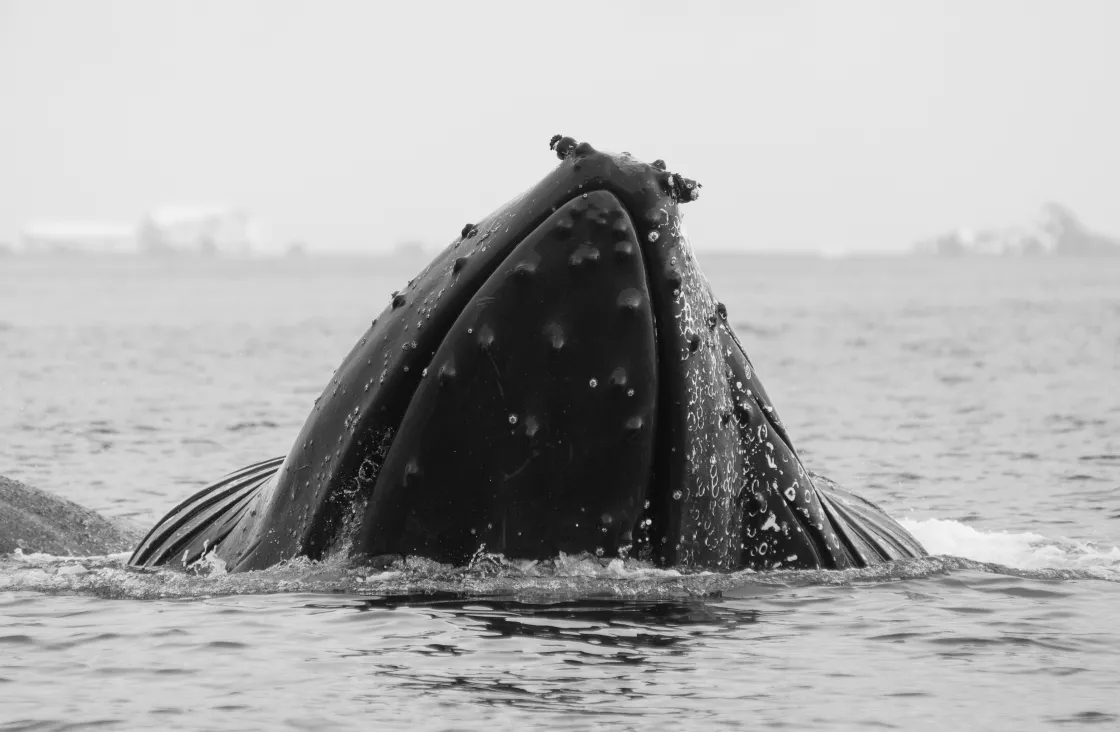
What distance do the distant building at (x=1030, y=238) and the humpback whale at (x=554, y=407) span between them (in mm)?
133810

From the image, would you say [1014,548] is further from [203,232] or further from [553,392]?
[203,232]

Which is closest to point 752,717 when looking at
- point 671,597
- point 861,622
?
point 671,597

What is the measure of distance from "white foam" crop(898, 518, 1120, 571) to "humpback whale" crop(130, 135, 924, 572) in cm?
332

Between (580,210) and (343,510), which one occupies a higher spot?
(580,210)

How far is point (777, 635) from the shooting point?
22.4 feet

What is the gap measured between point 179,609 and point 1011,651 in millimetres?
3445

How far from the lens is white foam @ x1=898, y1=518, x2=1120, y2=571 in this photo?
923cm

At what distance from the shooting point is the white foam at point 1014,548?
923cm

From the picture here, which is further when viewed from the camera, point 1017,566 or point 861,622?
point 1017,566

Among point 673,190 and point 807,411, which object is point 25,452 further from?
point 673,190

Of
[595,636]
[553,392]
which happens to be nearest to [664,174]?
[553,392]

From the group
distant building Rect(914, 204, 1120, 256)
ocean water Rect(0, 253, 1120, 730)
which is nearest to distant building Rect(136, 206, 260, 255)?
distant building Rect(914, 204, 1120, 256)

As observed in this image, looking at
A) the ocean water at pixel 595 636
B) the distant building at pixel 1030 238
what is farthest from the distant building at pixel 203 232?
the ocean water at pixel 595 636

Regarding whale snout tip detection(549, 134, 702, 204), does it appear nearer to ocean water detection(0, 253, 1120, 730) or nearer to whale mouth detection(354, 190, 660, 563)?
whale mouth detection(354, 190, 660, 563)
